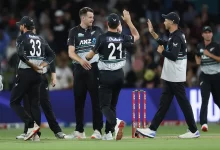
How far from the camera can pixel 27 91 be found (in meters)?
15.9

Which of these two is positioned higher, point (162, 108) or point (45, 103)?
point (45, 103)

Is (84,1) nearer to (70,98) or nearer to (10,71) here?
(10,71)

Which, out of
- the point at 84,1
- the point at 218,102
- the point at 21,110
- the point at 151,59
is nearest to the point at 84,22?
the point at 21,110

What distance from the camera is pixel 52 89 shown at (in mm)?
24266

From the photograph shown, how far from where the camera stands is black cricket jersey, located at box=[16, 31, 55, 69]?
1566 cm

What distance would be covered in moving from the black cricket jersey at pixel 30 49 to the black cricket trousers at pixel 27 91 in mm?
180

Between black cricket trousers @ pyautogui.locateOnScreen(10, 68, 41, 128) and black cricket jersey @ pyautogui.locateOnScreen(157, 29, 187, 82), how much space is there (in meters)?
2.50

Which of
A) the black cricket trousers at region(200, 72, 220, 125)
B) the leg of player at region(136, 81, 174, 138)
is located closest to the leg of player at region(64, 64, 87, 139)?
the leg of player at region(136, 81, 174, 138)

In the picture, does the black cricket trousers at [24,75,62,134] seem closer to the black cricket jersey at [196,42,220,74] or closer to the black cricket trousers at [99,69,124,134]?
the black cricket trousers at [99,69,124,134]

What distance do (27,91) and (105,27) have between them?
Result: 36.7 ft

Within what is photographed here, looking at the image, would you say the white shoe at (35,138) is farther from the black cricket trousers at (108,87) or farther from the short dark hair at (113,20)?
the short dark hair at (113,20)

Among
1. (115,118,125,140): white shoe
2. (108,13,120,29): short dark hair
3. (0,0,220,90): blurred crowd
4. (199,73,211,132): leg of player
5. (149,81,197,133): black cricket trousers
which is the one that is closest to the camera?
(115,118,125,140): white shoe

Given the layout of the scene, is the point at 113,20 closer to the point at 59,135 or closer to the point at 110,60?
the point at 110,60

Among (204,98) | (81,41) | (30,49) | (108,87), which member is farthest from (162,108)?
(204,98)
